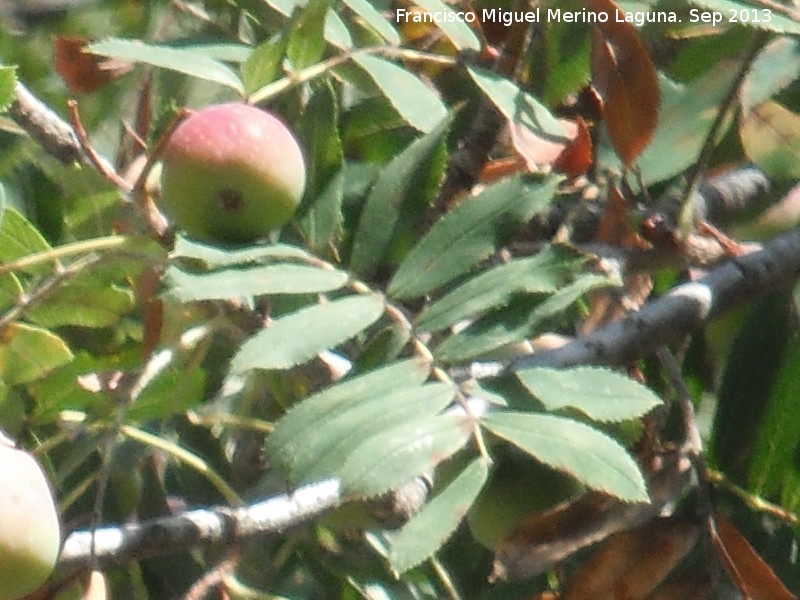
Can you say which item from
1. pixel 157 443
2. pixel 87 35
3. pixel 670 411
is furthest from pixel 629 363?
pixel 87 35

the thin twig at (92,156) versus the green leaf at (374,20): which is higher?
the green leaf at (374,20)

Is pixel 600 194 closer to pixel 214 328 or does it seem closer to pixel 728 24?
pixel 728 24

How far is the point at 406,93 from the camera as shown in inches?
31.5

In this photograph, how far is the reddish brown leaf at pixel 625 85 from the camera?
0.78 metres

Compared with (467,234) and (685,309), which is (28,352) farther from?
(685,309)

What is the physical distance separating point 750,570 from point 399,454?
0.27 metres

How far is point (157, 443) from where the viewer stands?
0.72 metres

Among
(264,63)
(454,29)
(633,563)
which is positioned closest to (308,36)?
(264,63)

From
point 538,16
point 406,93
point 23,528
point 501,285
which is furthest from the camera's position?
point 538,16

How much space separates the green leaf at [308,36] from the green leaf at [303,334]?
158 mm

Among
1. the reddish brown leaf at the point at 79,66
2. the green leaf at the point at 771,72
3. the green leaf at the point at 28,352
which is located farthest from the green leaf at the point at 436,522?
the reddish brown leaf at the point at 79,66

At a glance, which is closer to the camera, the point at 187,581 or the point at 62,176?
the point at 62,176

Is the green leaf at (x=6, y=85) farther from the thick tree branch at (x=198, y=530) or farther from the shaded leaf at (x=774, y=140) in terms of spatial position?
the shaded leaf at (x=774, y=140)

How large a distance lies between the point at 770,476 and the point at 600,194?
0.80 feet
